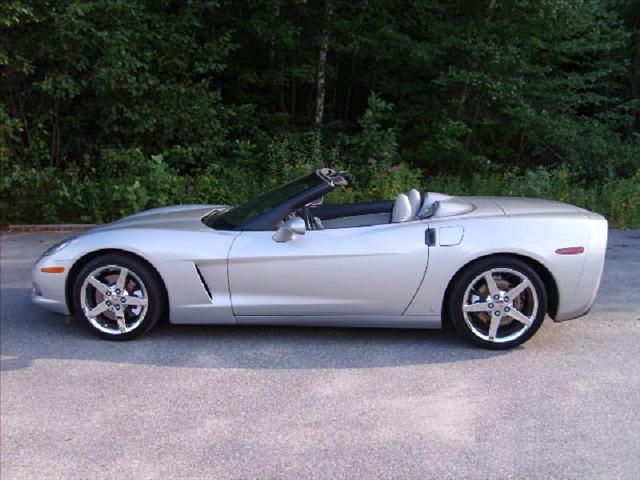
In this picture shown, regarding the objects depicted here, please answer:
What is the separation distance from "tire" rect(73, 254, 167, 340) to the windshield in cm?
65

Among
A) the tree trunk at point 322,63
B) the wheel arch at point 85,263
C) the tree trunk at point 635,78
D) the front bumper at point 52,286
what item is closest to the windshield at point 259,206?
the wheel arch at point 85,263

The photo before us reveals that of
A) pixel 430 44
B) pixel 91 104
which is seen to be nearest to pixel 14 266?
pixel 91 104

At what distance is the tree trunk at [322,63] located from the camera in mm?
13266

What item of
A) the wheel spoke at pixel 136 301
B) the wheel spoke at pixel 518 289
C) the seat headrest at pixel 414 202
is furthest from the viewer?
the seat headrest at pixel 414 202

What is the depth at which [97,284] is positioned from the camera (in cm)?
480

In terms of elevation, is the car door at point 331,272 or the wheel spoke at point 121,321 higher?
the car door at point 331,272

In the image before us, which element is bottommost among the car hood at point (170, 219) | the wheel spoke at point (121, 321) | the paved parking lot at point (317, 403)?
the paved parking lot at point (317, 403)

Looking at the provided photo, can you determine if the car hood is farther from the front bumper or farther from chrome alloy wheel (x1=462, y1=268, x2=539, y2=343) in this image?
chrome alloy wheel (x1=462, y1=268, x2=539, y2=343)

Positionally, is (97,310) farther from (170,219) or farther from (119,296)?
(170,219)

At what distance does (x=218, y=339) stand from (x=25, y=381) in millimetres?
1322

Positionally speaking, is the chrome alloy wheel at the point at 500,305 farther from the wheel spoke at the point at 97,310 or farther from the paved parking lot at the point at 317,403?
the wheel spoke at the point at 97,310

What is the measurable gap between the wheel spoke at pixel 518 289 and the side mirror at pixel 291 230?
1.45 meters

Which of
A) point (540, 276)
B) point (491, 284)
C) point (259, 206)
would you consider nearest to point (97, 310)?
point (259, 206)

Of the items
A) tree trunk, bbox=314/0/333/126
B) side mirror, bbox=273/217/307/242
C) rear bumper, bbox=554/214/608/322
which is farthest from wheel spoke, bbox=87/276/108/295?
tree trunk, bbox=314/0/333/126
